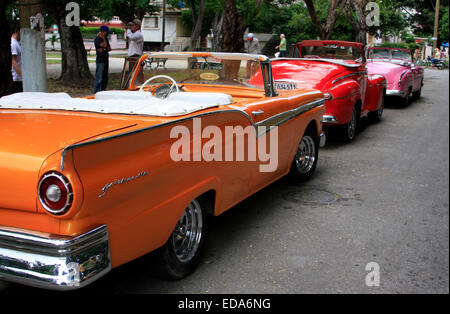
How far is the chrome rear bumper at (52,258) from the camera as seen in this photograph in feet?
7.51

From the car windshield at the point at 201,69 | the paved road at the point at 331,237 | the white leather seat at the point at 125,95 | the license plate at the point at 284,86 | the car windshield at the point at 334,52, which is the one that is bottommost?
the paved road at the point at 331,237

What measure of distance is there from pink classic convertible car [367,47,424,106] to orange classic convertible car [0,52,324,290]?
29.3ft

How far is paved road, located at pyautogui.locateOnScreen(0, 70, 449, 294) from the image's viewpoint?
2487mm

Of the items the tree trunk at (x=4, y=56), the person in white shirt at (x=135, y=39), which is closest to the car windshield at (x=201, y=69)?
the tree trunk at (x=4, y=56)

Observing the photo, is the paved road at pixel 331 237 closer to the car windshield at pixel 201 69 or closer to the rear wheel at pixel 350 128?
the car windshield at pixel 201 69

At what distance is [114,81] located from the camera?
1642cm

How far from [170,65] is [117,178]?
265 centimetres

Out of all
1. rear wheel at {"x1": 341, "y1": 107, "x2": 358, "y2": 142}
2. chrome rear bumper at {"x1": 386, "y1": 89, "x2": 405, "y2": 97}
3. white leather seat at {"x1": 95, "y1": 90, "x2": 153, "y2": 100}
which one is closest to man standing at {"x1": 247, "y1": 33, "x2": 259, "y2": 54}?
chrome rear bumper at {"x1": 386, "y1": 89, "x2": 405, "y2": 97}

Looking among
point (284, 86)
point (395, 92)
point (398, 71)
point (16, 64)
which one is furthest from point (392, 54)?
point (16, 64)

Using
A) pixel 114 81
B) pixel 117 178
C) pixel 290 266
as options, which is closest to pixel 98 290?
pixel 117 178

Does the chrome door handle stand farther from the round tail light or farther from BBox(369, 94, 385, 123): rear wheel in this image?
BBox(369, 94, 385, 123): rear wheel

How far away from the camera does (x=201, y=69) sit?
4.92 m

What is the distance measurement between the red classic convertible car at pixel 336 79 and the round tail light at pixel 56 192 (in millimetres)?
5257
